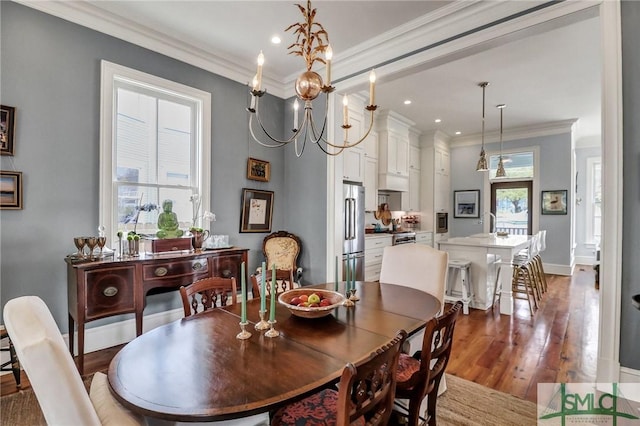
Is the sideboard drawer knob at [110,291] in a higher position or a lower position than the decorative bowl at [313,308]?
lower

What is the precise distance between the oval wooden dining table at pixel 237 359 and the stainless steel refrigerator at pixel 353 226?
7.31 feet

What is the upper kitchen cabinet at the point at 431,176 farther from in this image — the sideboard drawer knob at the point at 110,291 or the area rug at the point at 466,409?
the sideboard drawer knob at the point at 110,291

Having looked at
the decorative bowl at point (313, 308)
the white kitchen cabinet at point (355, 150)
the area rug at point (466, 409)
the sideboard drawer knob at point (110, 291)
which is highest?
the white kitchen cabinet at point (355, 150)

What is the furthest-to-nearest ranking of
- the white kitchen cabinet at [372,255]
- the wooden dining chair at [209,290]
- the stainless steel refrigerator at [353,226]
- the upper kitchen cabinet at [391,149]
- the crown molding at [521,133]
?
1. the crown molding at [521,133]
2. the upper kitchen cabinet at [391,149]
3. the white kitchen cabinet at [372,255]
4. the stainless steel refrigerator at [353,226]
5. the wooden dining chair at [209,290]

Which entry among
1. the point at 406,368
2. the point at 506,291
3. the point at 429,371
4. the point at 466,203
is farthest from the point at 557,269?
the point at 429,371

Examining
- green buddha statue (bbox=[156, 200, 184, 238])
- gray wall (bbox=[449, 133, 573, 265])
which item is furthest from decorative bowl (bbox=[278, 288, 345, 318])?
gray wall (bbox=[449, 133, 573, 265])

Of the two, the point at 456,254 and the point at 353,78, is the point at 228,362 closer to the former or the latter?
the point at 353,78

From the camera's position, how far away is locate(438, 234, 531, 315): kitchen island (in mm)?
3828

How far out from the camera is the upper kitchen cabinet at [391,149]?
566 cm

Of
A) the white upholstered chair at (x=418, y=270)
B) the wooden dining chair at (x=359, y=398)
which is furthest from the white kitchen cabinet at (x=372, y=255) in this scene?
the wooden dining chair at (x=359, y=398)

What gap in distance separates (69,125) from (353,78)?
280 cm

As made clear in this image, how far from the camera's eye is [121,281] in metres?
2.43

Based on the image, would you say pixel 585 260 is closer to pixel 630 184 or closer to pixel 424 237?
pixel 424 237

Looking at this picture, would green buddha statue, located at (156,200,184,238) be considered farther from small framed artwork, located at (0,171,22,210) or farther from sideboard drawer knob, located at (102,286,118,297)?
A: small framed artwork, located at (0,171,22,210)
